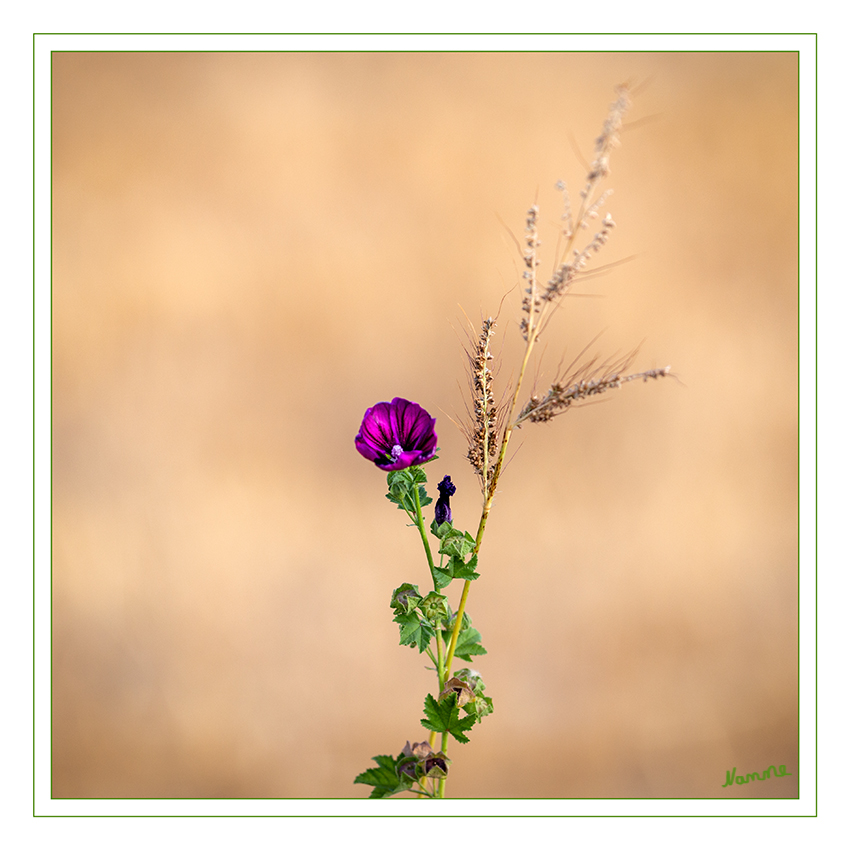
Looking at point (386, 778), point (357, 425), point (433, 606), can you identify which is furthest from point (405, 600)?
point (357, 425)

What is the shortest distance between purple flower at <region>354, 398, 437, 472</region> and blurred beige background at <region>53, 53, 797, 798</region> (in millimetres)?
973

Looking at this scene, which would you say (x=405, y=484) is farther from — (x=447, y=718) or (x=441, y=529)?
(x=447, y=718)

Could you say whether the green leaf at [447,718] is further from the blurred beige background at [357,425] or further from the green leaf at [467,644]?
the blurred beige background at [357,425]

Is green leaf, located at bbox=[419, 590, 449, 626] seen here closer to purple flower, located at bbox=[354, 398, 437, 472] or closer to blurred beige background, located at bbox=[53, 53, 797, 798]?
purple flower, located at bbox=[354, 398, 437, 472]

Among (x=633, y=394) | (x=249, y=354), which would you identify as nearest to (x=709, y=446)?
(x=633, y=394)

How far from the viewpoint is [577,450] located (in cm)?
151

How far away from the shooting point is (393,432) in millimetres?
472

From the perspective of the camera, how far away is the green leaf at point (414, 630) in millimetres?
451

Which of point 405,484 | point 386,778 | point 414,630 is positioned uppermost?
point 405,484

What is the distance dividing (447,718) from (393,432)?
20 cm

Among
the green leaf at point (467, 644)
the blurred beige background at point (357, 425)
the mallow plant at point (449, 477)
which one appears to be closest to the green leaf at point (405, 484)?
the mallow plant at point (449, 477)

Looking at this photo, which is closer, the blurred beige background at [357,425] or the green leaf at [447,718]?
the green leaf at [447,718]

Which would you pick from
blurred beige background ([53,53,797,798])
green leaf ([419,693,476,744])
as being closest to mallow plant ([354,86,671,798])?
green leaf ([419,693,476,744])

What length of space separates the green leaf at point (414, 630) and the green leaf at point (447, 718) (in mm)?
37
